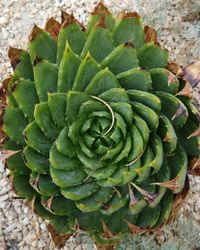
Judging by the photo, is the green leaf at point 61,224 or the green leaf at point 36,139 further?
the green leaf at point 61,224

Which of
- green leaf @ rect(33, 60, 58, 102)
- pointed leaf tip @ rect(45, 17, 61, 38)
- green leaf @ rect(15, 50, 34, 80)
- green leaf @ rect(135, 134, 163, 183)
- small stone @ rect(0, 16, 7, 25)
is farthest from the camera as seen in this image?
small stone @ rect(0, 16, 7, 25)

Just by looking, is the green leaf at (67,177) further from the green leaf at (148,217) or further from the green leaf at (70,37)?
the green leaf at (70,37)

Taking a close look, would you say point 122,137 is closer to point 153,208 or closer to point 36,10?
point 153,208

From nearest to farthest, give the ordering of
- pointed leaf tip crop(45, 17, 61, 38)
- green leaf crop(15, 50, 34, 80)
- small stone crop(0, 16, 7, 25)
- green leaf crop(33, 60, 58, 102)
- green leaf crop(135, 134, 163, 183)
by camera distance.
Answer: green leaf crop(135, 134, 163, 183) → green leaf crop(33, 60, 58, 102) → green leaf crop(15, 50, 34, 80) → pointed leaf tip crop(45, 17, 61, 38) → small stone crop(0, 16, 7, 25)

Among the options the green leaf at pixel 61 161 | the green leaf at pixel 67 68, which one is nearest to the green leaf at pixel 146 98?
the green leaf at pixel 67 68

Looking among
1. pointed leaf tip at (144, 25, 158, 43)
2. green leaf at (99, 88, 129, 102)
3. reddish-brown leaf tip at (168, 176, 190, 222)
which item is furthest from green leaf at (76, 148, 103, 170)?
pointed leaf tip at (144, 25, 158, 43)

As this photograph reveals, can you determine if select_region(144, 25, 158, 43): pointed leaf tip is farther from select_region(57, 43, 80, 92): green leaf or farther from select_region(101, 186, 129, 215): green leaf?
select_region(101, 186, 129, 215): green leaf

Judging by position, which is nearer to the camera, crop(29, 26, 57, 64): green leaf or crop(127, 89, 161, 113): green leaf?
crop(127, 89, 161, 113): green leaf

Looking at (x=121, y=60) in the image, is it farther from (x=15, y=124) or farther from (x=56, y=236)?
(x=56, y=236)
